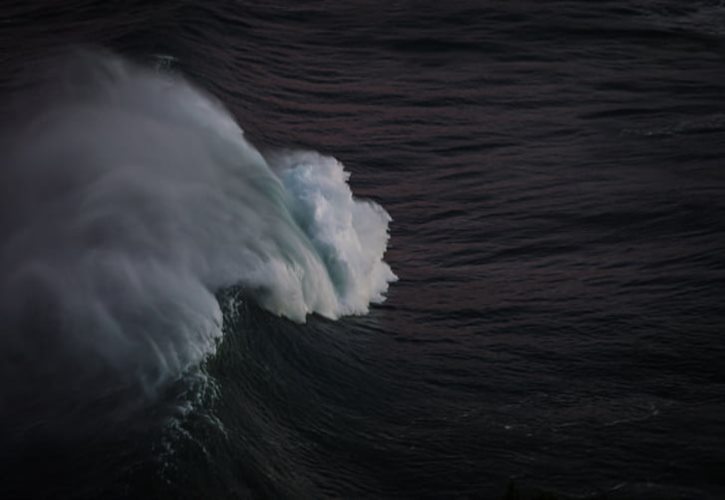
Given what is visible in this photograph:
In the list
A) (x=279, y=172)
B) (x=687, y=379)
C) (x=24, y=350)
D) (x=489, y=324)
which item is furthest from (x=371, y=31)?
(x=24, y=350)

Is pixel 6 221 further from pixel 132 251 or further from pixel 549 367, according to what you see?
pixel 549 367

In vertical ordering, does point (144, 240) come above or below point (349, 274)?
above

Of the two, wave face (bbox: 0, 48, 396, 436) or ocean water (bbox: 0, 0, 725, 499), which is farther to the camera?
wave face (bbox: 0, 48, 396, 436)

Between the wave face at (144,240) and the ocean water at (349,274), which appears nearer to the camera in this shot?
the ocean water at (349,274)

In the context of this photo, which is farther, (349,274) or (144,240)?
(349,274)
